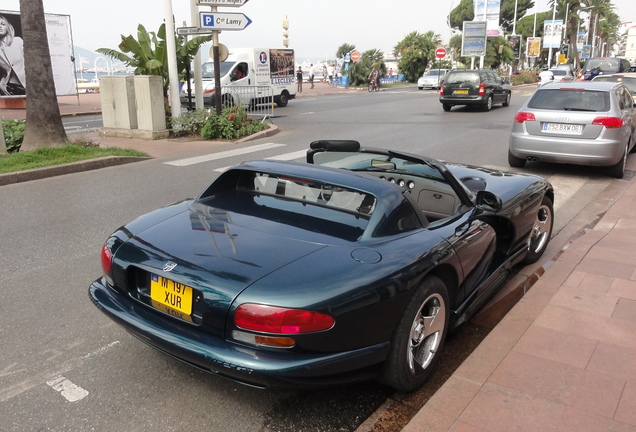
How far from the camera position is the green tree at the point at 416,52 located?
53.8 meters

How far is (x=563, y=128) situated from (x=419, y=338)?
7.26 m

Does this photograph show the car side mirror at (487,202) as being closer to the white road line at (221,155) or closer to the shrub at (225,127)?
the white road line at (221,155)

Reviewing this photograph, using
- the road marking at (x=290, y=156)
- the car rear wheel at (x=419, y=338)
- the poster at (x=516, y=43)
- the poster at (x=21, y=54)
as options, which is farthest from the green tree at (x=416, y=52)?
the car rear wheel at (x=419, y=338)

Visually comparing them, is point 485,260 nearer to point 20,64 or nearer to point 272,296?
point 272,296

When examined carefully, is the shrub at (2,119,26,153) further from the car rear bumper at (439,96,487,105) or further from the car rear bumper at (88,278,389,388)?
the car rear bumper at (439,96,487,105)

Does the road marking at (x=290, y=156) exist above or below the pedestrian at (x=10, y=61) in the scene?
below

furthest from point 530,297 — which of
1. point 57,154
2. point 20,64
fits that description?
point 20,64

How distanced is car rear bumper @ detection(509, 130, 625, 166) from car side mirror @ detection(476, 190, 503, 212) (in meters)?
5.90

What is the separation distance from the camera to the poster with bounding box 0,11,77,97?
20.0 meters

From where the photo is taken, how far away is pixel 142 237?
3.27 metres

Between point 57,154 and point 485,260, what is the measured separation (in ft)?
30.4

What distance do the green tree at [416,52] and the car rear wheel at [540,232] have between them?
5117 centimetres

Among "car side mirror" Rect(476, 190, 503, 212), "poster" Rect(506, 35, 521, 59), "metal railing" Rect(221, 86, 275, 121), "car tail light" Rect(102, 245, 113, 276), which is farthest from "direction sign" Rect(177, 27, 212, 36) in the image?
"poster" Rect(506, 35, 521, 59)

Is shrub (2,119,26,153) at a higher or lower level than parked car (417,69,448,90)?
lower
